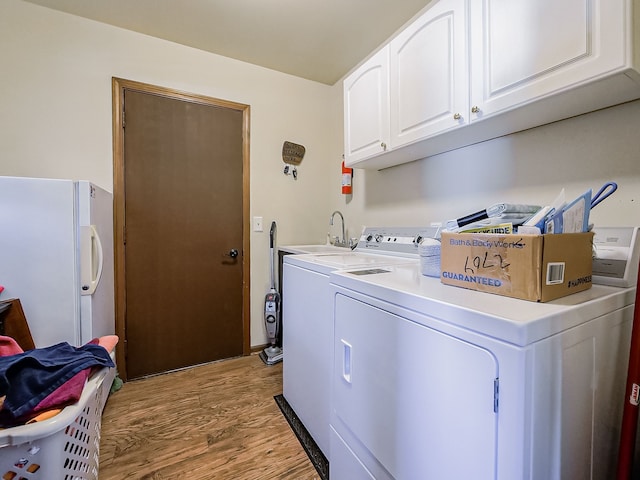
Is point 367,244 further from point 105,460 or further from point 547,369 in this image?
point 105,460

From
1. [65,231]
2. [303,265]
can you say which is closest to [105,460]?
[65,231]

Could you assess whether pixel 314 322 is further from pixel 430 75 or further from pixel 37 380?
pixel 430 75

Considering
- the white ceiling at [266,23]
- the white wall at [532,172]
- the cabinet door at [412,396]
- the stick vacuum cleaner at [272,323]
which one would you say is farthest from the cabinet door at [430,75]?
the stick vacuum cleaner at [272,323]

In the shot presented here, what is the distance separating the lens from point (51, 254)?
144cm

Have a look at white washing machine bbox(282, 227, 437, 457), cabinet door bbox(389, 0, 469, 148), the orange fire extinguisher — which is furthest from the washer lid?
the orange fire extinguisher

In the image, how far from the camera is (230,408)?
1781mm

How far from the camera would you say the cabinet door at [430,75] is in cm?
126

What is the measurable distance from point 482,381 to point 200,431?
1608mm

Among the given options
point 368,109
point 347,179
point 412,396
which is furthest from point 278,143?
point 412,396

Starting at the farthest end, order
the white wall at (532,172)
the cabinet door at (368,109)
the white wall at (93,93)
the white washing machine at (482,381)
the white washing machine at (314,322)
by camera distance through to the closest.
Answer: the white wall at (93,93)
the cabinet door at (368,109)
the white washing machine at (314,322)
the white wall at (532,172)
the white washing machine at (482,381)

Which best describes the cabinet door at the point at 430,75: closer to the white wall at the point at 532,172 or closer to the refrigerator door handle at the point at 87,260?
the white wall at the point at 532,172

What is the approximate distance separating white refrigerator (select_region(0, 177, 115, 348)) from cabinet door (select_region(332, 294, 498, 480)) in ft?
4.57

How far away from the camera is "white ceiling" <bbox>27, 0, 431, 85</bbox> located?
6.02 ft

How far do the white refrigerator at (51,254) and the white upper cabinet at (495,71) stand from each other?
68.0 inches
